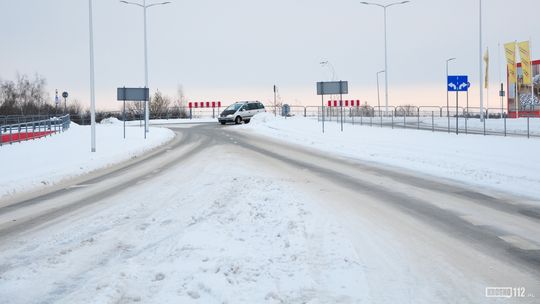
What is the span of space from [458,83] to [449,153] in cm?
685

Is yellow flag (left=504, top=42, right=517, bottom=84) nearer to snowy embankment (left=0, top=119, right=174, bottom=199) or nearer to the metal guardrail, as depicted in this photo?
snowy embankment (left=0, top=119, right=174, bottom=199)

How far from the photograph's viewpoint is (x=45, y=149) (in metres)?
25.6

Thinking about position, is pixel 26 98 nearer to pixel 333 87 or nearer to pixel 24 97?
pixel 24 97

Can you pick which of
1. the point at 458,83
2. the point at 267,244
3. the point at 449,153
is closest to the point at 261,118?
the point at 458,83

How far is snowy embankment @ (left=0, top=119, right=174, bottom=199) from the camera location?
15430 mm

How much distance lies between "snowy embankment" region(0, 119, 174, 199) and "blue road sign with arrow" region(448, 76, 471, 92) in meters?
15.1

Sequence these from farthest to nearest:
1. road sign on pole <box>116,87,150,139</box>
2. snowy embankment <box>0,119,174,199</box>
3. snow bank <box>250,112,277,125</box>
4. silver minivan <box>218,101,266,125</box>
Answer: silver minivan <box>218,101,266,125</box>, snow bank <box>250,112,277,125</box>, road sign on pole <box>116,87,150,139</box>, snowy embankment <box>0,119,174,199</box>

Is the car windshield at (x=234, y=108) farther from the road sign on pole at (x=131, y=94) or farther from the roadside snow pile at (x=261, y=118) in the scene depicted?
the road sign on pole at (x=131, y=94)

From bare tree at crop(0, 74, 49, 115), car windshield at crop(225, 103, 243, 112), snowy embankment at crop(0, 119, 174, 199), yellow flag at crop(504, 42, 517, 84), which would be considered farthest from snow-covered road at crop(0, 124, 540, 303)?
bare tree at crop(0, 74, 49, 115)

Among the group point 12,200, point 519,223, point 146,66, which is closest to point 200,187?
point 12,200

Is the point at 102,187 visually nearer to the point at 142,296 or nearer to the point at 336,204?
the point at 336,204

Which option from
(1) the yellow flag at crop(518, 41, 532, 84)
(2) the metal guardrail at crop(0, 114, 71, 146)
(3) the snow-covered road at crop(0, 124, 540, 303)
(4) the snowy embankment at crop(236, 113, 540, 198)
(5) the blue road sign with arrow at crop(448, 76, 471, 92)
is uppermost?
(1) the yellow flag at crop(518, 41, 532, 84)

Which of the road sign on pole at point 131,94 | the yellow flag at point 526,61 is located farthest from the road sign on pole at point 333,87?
the yellow flag at point 526,61

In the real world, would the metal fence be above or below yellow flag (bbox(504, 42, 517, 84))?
below
